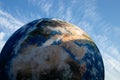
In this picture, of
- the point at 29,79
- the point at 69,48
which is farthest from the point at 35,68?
the point at 69,48

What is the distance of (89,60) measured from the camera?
864cm

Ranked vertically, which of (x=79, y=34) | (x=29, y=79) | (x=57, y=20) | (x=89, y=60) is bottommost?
(x=29, y=79)

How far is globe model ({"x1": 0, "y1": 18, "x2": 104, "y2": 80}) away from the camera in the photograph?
26.5ft

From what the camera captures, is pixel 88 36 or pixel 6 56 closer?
pixel 6 56

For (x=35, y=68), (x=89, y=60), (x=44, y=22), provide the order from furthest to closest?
(x=44, y=22) → (x=89, y=60) → (x=35, y=68)

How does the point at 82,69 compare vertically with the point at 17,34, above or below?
below

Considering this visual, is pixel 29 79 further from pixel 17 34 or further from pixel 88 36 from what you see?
pixel 88 36

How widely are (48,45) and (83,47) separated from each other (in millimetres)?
1021

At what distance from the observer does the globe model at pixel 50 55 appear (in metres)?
8.07

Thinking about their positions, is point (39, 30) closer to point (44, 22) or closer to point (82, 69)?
point (44, 22)

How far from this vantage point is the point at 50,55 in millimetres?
8109

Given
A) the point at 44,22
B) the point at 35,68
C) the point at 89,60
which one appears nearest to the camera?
the point at 35,68

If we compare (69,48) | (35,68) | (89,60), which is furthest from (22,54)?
(89,60)

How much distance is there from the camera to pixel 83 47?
8.75 meters
